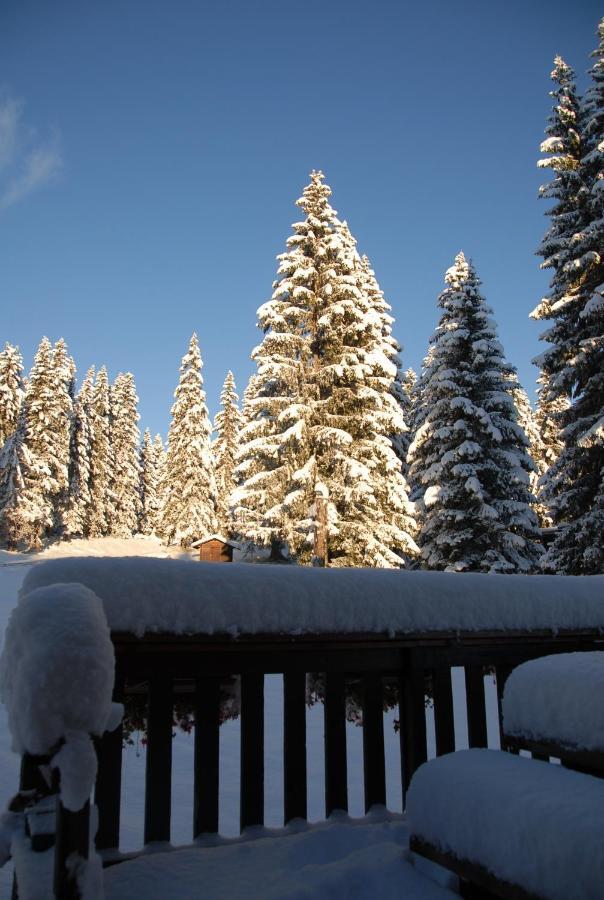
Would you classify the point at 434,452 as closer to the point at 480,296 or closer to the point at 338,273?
the point at 480,296

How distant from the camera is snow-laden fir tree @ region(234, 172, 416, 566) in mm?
17969


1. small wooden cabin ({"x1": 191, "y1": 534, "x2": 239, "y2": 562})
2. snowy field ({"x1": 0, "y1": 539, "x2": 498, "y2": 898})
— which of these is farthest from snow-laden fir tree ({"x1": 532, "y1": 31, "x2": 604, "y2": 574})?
small wooden cabin ({"x1": 191, "y1": 534, "x2": 239, "y2": 562})

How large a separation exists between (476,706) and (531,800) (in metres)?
1.90

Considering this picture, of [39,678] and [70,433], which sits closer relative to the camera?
[39,678]

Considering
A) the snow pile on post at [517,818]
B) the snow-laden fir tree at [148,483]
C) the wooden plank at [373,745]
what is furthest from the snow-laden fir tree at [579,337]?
the snow-laden fir tree at [148,483]

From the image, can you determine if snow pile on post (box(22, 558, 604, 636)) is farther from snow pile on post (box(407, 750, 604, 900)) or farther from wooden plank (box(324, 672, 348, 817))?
snow pile on post (box(407, 750, 604, 900))

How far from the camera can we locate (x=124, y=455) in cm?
5816

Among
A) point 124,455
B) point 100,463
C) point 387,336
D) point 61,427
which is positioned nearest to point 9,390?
point 61,427

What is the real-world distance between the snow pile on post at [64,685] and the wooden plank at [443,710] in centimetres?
217

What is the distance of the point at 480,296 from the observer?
2092 centimetres

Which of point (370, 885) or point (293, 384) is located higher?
point (293, 384)

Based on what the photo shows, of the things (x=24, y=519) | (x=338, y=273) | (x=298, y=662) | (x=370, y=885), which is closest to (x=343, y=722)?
(x=298, y=662)

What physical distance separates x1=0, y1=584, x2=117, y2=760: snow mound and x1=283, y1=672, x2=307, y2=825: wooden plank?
1.55 m

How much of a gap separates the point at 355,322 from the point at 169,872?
60.3ft
